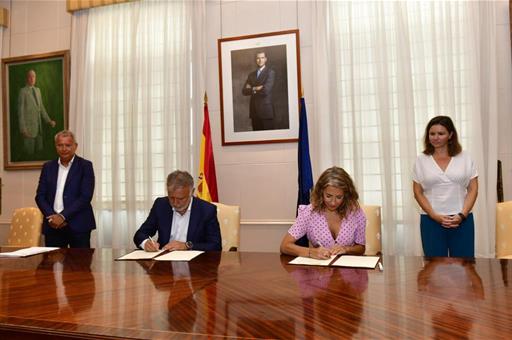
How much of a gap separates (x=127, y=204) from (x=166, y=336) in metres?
4.16

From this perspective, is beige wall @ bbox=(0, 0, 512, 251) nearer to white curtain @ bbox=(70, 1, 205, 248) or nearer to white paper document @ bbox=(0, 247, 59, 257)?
white curtain @ bbox=(70, 1, 205, 248)

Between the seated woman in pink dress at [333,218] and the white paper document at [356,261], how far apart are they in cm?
25

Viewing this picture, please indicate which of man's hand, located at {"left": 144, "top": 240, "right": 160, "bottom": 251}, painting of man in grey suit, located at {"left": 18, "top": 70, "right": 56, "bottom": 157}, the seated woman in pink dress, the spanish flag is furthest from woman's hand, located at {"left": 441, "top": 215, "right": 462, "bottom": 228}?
painting of man in grey suit, located at {"left": 18, "top": 70, "right": 56, "bottom": 157}

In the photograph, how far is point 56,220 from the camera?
3971mm

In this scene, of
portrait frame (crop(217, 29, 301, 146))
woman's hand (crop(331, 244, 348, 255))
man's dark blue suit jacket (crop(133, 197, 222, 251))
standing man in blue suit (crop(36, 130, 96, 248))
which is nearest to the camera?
woman's hand (crop(331, 244, 348, 255))

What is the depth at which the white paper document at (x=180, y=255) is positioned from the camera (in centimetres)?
256

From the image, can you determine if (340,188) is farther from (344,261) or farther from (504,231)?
→ (504,231)

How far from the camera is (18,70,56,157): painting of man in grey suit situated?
5.79 m

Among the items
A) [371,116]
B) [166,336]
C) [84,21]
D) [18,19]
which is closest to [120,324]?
[166,336]

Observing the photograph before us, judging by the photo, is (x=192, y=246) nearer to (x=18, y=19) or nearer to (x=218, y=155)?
(x=218, y=155)

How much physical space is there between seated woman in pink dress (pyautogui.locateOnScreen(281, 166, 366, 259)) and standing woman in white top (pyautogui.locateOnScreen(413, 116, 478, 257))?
833 millimetres

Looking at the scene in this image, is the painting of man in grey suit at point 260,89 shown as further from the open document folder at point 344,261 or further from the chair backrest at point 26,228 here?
the open document folder at point 344,261

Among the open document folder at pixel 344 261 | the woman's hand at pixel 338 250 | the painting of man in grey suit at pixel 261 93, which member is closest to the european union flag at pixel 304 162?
the painting of man in grey suit at pixel 261 93

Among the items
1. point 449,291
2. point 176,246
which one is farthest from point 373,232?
point 449,291
